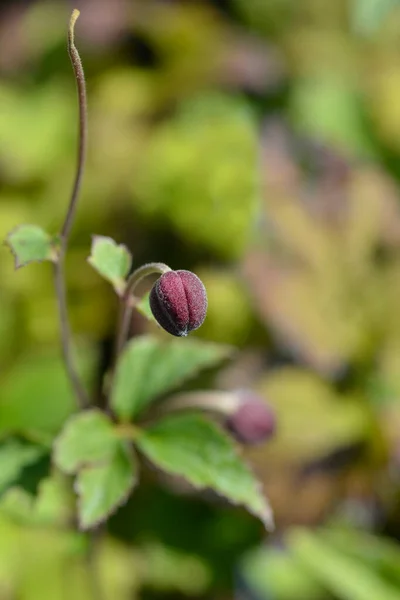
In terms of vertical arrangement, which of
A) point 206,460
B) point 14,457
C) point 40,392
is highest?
point 206,460

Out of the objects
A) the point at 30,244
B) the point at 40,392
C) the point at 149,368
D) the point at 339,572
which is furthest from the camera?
the point at 40,392

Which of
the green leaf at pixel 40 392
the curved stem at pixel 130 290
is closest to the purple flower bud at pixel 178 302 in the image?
the curved stem at pixel 130 290

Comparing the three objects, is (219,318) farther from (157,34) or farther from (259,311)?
(157,34)

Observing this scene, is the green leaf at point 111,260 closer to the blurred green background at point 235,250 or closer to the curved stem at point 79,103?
the curved stem at point 79,103

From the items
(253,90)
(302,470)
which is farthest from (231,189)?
(302,470)

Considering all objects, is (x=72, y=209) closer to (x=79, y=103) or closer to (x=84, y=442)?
(x=79, y=103)

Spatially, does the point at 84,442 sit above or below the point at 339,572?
above

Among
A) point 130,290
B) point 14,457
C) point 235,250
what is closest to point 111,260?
point 130,290

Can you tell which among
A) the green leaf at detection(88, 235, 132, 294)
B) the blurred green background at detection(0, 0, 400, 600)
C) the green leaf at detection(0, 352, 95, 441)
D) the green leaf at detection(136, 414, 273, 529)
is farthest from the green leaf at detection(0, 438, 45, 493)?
the green leaf at detection(0, 352, 95, 441)
